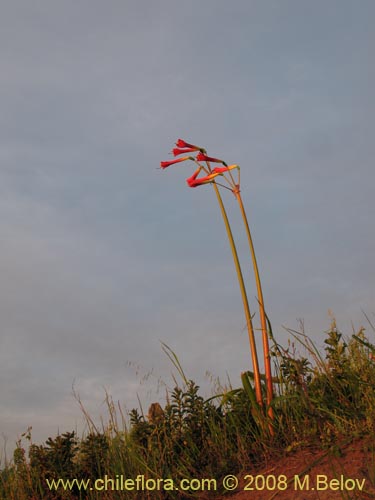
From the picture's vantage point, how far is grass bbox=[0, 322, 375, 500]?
4.78m

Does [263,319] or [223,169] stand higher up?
[223,169]

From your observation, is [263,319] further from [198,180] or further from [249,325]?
[198,180]

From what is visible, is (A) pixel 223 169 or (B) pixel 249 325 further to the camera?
(A) pixel 223 169

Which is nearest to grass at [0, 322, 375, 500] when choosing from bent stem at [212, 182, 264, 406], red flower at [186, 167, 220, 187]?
bent stem at [212, 182, 264, 406]

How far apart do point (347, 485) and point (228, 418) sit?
Result: 180 cm

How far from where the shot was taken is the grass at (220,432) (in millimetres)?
4777

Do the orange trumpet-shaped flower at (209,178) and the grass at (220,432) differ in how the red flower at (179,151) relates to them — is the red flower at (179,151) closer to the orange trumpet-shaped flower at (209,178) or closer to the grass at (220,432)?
the orange trumpet-shaped flower at (209,178)


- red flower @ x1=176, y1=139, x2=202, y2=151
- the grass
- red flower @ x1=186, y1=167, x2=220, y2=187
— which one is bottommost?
the grass

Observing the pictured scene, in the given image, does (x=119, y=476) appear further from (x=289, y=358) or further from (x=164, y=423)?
(x=289, y=358)

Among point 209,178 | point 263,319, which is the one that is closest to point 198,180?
point 209,178

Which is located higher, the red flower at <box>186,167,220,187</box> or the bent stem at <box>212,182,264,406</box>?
the red flower at <box>186,167,220,187</box>

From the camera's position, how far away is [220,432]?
17.0 ft

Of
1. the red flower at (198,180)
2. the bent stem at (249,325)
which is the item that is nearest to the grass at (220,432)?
the bent stem at (249,325)

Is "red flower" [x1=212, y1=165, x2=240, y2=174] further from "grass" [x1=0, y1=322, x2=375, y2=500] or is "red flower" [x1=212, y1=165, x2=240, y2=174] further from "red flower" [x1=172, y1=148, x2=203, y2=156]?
"grass" [x1=0, y1=322, x2=375, y2=500]
